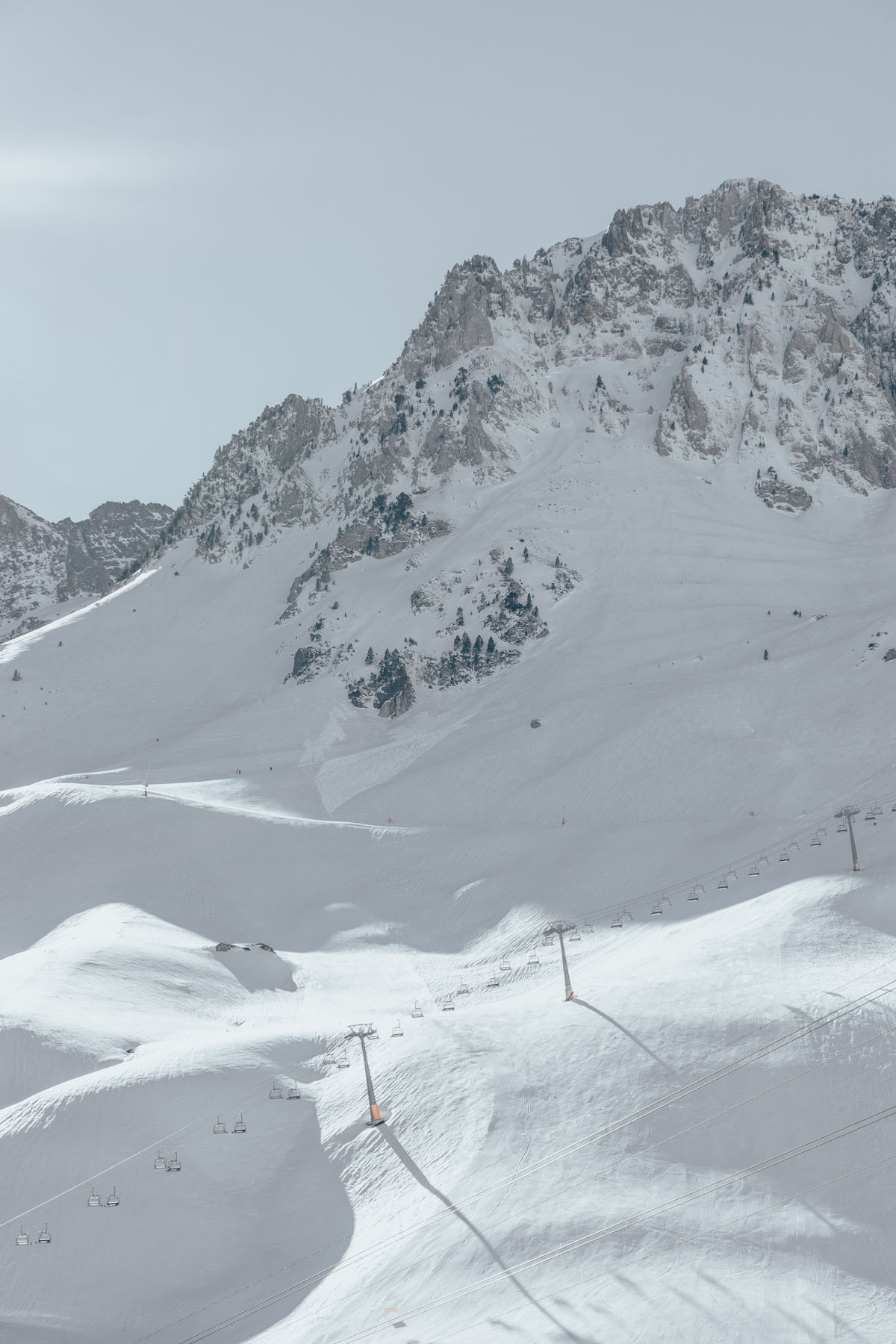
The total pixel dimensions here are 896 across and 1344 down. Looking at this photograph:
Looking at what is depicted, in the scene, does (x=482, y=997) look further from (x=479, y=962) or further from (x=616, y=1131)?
(x=616, y=1131)

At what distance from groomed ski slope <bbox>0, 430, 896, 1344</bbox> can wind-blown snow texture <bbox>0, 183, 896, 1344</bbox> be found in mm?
235

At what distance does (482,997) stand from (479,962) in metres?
10.2

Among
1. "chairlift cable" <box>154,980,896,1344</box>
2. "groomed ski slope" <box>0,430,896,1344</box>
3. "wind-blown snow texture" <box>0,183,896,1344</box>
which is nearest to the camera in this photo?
"groomed ski slope" <box>0,430,896,1344</box>

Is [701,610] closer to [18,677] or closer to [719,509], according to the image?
[719,509]

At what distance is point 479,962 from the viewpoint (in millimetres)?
92125

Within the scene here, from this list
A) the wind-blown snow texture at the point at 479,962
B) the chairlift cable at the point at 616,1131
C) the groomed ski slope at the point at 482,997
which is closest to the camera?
the groomed ski slope at the point at 482,997

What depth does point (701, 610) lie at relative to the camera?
16362cm

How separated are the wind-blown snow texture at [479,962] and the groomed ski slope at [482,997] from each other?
0.77ft

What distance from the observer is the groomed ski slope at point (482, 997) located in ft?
155

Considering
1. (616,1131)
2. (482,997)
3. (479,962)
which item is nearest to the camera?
(616,1131)

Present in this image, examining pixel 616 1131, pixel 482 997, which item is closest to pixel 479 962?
pixel 482 997

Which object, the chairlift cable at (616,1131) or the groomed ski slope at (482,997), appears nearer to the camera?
the groomed ski slope at (482,997)

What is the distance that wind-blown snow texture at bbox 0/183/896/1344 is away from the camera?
47.7 meters

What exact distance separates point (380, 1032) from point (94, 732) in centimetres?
10452
